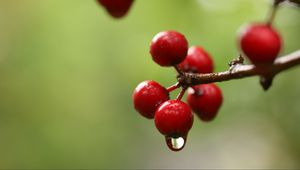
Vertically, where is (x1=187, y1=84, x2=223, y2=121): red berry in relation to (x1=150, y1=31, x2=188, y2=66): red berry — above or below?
below

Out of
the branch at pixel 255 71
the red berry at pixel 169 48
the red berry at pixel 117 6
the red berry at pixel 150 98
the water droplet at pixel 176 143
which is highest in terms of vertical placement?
the red berry at pixel 117 6

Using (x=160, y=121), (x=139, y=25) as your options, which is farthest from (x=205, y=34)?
(x=160, y=121)

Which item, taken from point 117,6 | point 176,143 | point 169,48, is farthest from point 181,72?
point 117,6

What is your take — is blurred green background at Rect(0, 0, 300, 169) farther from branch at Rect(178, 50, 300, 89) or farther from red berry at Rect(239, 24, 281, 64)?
red berry at Rect(239, 24, 281, 64)

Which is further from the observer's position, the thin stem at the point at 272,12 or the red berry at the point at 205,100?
the red berry at the point at 205,100

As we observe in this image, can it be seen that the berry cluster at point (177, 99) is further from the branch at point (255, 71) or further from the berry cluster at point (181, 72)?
the branch at point (255, 71)

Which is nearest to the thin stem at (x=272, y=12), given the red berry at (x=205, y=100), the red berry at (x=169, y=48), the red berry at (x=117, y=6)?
the red berry at (x=117, y=6)

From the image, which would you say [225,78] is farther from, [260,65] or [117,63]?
[117,63]

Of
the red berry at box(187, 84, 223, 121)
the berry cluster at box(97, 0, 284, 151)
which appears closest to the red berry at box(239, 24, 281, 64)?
the berry cluster at box(97, 0, 284, 151)

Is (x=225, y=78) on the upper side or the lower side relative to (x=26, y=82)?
lower
